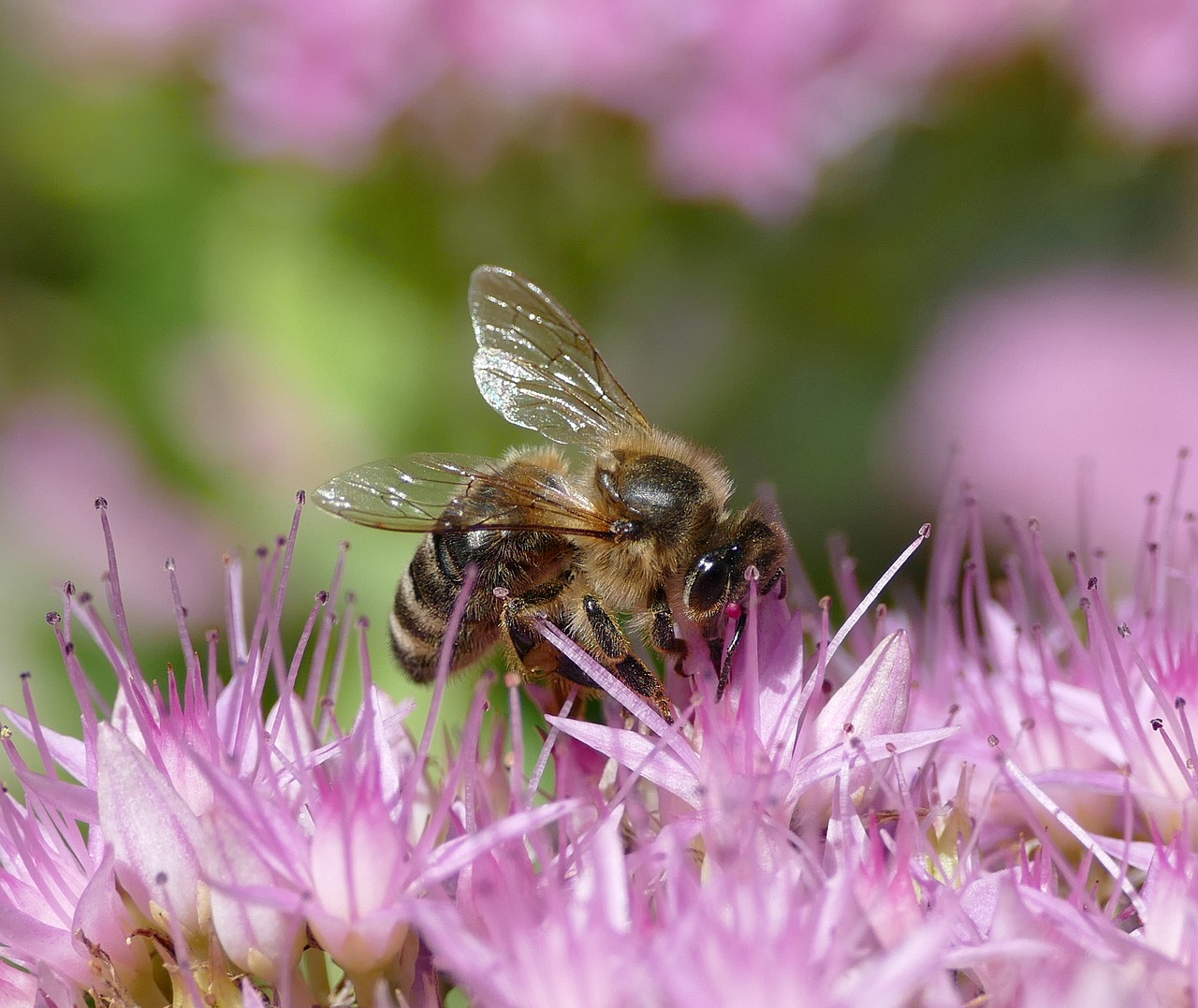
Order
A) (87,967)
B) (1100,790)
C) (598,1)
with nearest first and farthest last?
(87,967), (1100,790), (598,1)

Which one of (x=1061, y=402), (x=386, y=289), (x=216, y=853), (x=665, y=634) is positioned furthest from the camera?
(x=1061, y=402)

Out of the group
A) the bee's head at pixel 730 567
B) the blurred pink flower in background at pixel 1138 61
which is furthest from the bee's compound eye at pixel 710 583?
the blurred pink flower in background at pixel 1138 61

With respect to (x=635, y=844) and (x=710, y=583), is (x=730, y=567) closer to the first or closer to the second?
(x=710, y=583)

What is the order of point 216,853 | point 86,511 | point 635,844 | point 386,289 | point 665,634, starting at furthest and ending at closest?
1. point 86,511
2. point 386,289
3. point 665,634
4. point 635,844
5. point 216,853

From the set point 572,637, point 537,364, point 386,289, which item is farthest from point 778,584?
point 386,289

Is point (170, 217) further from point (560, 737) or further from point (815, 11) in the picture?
point (560, 737)

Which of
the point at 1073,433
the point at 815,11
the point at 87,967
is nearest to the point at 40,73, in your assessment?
the point at 815,11
